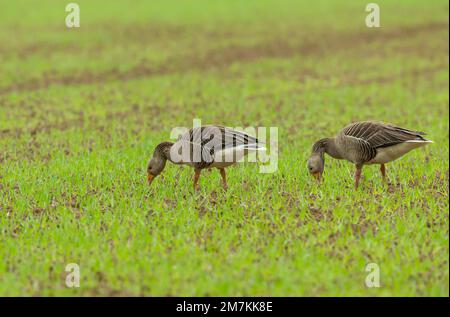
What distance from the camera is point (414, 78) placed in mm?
26328

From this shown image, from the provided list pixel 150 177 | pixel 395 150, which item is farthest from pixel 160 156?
pixel 395 150

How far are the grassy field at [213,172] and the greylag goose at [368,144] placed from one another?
0.52 metres

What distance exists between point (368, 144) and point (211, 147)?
2302mm

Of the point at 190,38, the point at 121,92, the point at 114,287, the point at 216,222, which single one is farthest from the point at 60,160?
the point at 190,38

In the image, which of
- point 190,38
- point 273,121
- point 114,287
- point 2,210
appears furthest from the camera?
point 190,38

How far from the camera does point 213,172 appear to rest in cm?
1135

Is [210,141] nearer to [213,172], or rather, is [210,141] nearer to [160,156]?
[160,156]

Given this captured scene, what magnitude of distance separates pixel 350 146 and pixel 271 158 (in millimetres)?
3405

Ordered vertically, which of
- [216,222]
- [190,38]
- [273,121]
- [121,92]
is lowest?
[216,222]

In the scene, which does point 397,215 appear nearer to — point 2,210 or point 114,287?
point 114,287

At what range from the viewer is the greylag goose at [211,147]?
9180mm

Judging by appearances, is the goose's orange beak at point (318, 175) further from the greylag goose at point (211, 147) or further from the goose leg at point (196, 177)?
the goose leg at point (196, 177)

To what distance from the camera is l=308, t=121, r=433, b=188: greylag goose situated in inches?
363

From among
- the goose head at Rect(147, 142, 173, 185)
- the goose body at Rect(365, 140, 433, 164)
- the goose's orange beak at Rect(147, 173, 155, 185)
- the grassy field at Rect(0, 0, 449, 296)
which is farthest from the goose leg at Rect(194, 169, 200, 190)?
the goose body at Rect(365, 140, 433, 164)
